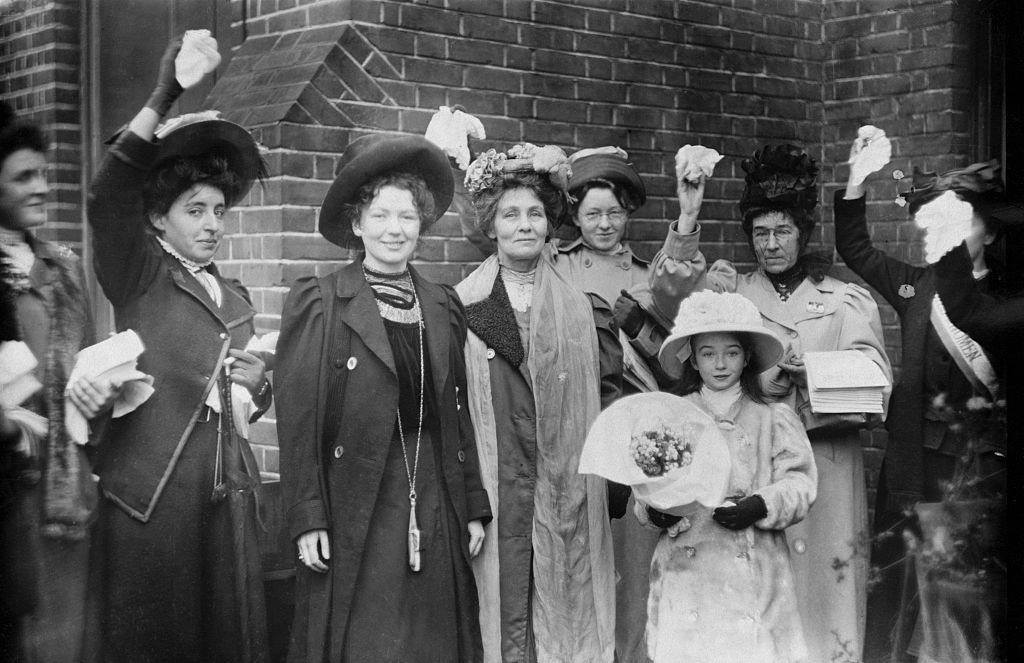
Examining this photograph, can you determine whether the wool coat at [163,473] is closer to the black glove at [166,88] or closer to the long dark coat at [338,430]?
the black glove at [166,88]

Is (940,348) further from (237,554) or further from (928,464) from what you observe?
(237,554)

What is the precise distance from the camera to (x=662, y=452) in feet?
12.4

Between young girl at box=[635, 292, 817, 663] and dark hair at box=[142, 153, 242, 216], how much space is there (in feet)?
5.60

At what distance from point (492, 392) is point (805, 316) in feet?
4.86

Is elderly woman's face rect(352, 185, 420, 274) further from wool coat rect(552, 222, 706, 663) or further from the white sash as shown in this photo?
the white sash

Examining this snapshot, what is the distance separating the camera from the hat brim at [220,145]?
12.7 ft

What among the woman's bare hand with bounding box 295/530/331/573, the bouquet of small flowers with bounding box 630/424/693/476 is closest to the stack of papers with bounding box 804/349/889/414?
the bouquet of small flowers with bounding box 630/424/693/476

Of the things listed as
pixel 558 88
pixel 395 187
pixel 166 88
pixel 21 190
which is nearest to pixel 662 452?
pixel 395 187

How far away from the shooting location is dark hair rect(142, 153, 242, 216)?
3867 millimetres

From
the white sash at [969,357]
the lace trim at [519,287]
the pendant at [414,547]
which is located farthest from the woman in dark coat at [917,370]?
the pendant at [414,547]

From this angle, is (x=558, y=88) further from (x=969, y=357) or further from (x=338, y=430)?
(x=338, y=430)

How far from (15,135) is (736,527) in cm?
264

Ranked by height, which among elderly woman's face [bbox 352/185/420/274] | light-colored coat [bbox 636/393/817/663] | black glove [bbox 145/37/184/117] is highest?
black glove [bbox 145/37/184/117]

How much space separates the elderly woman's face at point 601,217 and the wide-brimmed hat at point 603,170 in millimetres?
63
